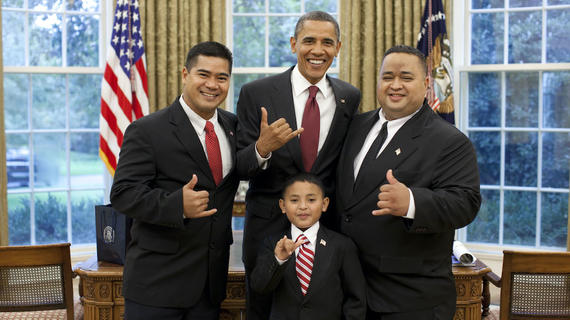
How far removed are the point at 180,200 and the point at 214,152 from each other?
0.30m

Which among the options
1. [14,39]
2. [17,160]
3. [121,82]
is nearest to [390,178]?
[121,82]

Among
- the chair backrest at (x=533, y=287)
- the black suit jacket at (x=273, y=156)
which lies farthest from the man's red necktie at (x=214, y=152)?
the chair backrest at (x=533, y=287)

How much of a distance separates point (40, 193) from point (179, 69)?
1635mm

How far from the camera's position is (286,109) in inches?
97.6

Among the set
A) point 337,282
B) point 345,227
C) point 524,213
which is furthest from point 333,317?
point 524,213

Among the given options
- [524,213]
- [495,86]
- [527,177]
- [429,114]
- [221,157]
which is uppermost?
[495,86]

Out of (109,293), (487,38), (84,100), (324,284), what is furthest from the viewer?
(84,100)

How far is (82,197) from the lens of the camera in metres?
5.29

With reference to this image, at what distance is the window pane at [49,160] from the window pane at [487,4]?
3828 millimetres

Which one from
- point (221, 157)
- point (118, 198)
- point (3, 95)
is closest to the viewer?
point (118, 198)

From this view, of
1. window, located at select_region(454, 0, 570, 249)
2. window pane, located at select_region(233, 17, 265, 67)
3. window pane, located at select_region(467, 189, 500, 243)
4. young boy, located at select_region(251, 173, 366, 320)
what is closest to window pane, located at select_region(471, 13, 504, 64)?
window, located at select_region(454, 0, 570, 249)

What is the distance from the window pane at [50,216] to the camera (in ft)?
16.9

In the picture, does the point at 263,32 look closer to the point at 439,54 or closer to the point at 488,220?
the point at 439,54

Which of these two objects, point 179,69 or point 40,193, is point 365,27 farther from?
point 40,193
